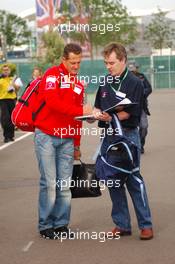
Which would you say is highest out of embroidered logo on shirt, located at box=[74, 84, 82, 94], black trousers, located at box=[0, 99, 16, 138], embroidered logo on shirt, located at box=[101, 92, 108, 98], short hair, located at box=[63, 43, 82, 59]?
short hair, located at box=[63, 43, 82, 59]

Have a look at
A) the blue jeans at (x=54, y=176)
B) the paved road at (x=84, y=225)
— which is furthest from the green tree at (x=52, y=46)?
the blue jeans at (x=54, y=176)

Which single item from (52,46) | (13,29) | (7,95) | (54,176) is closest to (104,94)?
(54,176)

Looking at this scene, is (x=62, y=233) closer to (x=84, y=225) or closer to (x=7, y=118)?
(x=84, y=225)

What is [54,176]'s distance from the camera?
21.7 feet

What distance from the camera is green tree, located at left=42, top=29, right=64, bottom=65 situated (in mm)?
39281

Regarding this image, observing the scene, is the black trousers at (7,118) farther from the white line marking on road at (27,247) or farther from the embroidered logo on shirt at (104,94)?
the embroidered logo on shirt at (104,94)

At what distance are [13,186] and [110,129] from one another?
364 centimetres

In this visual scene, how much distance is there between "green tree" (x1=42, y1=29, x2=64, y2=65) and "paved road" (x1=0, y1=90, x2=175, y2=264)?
27533mm

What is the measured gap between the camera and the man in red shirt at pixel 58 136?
637cm

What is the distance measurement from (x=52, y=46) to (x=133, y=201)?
113 ft

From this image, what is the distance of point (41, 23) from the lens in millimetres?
45094

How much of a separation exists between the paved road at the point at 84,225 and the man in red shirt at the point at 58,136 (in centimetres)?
29

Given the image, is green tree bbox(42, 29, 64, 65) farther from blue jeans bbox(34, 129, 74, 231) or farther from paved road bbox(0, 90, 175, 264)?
blue jeans bbox(34, 129, 74, 231)

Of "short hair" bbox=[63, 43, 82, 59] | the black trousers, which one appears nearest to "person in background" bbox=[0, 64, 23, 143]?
the black trousers
